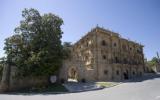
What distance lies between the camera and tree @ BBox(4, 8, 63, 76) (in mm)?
23719

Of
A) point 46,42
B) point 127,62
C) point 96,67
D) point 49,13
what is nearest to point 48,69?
point 46,42

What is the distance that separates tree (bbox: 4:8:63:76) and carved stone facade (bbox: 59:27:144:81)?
5164mm

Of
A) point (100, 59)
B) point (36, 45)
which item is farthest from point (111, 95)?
point (100, 59)

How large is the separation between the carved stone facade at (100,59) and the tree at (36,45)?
516cm

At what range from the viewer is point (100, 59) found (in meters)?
35.5

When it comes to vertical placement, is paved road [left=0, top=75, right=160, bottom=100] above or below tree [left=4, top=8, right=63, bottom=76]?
below

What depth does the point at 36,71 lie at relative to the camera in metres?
23.5

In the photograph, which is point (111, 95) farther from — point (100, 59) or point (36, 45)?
point (100, 59)

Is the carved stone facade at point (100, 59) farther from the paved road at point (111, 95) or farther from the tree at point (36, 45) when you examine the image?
the paved road at point (111, 95)

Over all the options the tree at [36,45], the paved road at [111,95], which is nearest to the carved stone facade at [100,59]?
the tree at [36,45]

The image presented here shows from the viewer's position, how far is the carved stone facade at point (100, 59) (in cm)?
3111

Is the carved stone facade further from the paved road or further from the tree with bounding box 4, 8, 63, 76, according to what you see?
the paved road

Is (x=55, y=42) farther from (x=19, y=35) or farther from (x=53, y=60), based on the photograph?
(x=19, y=35)

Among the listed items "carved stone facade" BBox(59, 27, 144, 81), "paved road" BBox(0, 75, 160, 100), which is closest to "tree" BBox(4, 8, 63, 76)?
"carved stone facade" BBox(59, 27, 144, 81)
